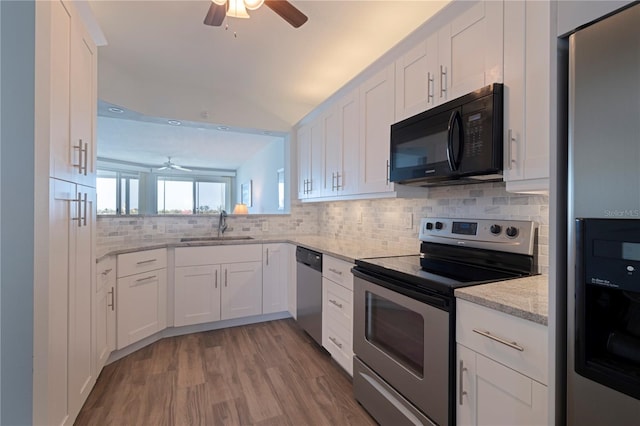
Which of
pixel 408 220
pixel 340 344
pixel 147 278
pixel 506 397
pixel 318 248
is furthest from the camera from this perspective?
pixel 147 278

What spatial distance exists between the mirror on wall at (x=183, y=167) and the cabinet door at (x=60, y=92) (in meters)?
1.59

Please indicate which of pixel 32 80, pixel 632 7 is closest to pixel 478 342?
pixel 632 7

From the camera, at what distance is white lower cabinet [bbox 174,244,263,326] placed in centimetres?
289

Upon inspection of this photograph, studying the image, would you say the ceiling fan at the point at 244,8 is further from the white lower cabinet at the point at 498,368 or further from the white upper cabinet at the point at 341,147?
the white lower cabinet at the point at 498,368

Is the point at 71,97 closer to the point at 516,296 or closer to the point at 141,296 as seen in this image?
the point at 141,296

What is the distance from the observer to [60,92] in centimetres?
140

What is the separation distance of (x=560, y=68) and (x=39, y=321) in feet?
6.32

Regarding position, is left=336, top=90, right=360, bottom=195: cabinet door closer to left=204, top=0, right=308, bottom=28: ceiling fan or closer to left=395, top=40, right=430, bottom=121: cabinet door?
left=395, top=40, right=430, bottom=121: cabinet door

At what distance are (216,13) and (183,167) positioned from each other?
7.48 meters

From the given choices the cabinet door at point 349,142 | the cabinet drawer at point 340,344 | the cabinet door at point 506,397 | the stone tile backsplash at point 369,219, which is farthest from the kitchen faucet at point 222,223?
the cabinet door at point 506,397

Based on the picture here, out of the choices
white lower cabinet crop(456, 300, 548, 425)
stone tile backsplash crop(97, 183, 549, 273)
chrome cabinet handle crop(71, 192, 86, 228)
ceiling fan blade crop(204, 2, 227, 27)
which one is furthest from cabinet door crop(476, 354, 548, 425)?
ceiling fan blade crop(204, 2, 227, 27)

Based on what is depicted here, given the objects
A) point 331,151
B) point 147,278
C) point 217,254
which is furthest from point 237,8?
point 147,278

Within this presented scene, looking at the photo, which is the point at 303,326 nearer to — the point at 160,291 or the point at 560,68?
the point at 160,291

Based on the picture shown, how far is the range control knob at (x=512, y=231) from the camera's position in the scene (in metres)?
1.51
